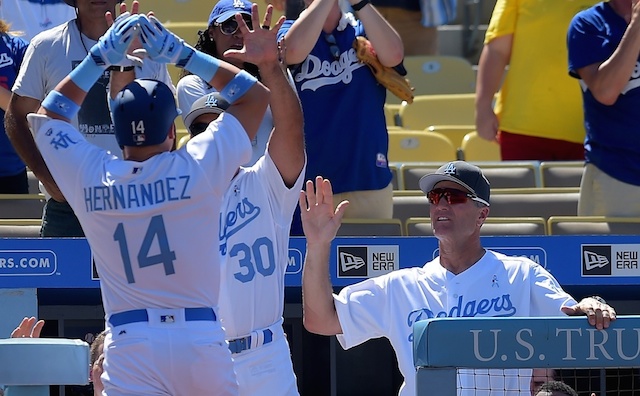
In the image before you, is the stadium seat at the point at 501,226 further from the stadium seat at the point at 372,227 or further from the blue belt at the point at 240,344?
the blue belt at the point at 240,344

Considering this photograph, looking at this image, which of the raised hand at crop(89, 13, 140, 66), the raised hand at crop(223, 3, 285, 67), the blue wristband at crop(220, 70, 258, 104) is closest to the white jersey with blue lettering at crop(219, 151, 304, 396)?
the raised hand at crop(223, 3, 285, 67)

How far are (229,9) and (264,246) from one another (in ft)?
4.52

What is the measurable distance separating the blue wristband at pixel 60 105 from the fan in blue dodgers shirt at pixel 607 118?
295 cm

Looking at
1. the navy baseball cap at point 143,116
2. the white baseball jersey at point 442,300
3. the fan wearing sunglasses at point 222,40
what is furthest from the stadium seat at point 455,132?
the navy baseball cap at point 143,116

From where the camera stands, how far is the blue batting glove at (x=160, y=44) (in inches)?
137

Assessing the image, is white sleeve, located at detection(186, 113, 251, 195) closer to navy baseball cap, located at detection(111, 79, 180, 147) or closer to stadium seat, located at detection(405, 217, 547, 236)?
navy baseball cap, located at detection(111, 79, 180, 147)

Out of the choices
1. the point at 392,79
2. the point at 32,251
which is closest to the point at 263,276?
the point at 32,251

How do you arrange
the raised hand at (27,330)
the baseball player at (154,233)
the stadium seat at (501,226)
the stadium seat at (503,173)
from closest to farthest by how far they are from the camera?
the baseball player at (154,233) < the raised hand at (27,330) < the stadium seat at (501,226) < the stadium seat at (503,173)

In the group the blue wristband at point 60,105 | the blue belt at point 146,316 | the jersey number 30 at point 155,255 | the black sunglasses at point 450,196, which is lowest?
the blue belt at point 146,316

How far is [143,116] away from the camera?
3.37 metres

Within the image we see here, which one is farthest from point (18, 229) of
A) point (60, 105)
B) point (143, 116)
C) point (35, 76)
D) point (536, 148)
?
point (536, 148)

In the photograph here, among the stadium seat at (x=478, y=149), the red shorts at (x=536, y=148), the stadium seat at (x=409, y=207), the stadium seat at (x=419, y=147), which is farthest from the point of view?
the stadium seat at (x=478, y=149)

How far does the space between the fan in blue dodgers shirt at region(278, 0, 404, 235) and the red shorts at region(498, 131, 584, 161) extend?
51.0 inches

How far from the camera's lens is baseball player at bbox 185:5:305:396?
157 inches
